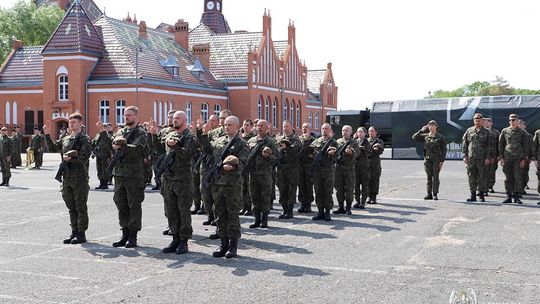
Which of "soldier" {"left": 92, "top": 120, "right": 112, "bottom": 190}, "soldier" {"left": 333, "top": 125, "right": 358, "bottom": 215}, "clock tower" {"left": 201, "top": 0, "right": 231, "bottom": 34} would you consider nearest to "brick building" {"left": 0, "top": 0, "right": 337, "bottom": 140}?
"clock tower" {"left": 201, "top": 0, "right": 231, "bottom": 34}

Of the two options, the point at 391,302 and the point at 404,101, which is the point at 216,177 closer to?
the point at 391,302

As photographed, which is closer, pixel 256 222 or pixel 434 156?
pixel 256 222

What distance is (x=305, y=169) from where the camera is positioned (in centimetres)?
1412

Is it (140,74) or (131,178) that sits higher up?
(140,74)

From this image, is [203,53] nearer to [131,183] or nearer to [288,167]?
[288,167]

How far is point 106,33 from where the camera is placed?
54.6 metres

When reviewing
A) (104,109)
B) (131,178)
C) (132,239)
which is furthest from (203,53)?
(132,239)

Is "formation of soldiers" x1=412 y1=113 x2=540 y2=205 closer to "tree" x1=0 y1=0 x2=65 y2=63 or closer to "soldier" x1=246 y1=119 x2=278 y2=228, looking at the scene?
"soldier" x1=246 y1=119 x2=278 y2=228

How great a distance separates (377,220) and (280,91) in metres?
57.3

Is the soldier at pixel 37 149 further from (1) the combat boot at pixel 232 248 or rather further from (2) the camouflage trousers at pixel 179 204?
(1) the combat boot at pixel 232 248

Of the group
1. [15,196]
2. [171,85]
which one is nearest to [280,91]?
[171,85]

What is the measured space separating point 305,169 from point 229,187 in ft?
16.0

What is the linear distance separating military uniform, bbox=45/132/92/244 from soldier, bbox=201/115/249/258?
2.41m

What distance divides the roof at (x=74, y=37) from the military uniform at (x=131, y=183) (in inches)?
1693
